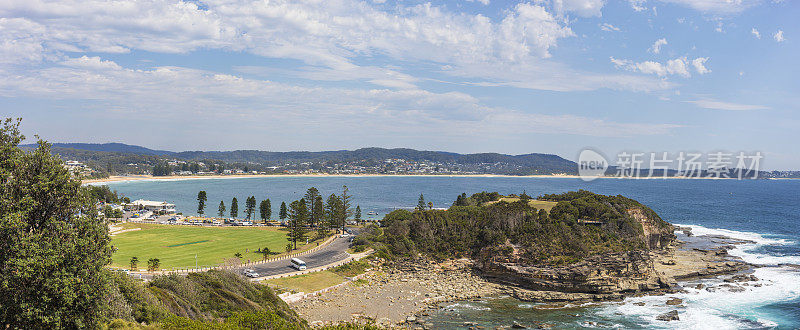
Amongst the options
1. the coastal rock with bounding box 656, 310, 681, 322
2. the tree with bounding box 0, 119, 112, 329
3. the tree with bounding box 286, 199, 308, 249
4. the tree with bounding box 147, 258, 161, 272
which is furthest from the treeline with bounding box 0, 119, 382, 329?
the tree with bounding box 286, 199, 308, 249

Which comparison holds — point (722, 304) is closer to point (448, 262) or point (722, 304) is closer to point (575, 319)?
point (575, 319)

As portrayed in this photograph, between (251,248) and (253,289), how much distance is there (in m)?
26.6

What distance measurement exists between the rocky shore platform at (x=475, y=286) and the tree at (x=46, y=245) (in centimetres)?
2053

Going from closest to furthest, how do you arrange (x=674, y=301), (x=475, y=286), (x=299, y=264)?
(x=674, y=301) → (x=299, y=264) → (x=475, y=286)

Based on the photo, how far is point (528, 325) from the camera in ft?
111

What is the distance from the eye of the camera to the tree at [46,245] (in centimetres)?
1170

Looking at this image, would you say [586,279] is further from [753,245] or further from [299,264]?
[753,245]

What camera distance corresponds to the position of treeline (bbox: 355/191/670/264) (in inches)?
1993

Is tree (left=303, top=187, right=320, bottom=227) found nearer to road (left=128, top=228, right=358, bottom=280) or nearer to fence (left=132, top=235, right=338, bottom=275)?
fence (left=132, top=235, right=338, bottom=275)

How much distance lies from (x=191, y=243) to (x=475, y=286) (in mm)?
36833

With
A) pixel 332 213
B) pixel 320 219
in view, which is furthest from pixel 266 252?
pixel 332 213

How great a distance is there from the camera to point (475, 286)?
44125mm

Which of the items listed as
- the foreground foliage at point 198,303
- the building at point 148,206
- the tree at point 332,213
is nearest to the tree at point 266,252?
the tree at point 332,213

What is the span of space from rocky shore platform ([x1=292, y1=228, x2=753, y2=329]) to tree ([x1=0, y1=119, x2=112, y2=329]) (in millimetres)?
20531
